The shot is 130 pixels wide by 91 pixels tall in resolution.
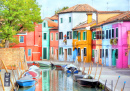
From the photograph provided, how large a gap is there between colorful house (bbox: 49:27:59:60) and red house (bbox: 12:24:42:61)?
216cm

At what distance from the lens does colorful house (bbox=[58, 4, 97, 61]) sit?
56719mm

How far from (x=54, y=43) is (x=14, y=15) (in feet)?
61.0

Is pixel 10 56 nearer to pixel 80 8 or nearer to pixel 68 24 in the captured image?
pixel 68 24

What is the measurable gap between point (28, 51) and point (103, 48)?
19058 mm

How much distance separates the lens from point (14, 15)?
42844mm

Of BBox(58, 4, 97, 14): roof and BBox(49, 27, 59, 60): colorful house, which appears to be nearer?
BBox(58, 4, 97, 14): roof

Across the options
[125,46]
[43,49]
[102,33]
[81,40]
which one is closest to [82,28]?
[81,40]

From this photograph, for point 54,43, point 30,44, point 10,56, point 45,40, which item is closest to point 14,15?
point 10,56

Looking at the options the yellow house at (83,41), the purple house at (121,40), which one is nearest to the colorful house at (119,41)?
the purple house at (121,40)

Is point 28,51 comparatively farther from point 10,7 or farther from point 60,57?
point 10,7

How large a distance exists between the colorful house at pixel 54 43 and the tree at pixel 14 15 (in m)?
14.6

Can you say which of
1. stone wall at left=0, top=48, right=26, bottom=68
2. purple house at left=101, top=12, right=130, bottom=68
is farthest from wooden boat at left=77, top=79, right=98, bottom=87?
stone wall at left=0, top=48, right=26, bottom=68

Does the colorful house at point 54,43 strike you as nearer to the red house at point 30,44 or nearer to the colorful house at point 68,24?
the colorful house at point 68,24

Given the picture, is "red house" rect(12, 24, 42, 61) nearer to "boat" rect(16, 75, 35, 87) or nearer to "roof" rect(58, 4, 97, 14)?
"roof" rect(58, 4, 97, 14)
